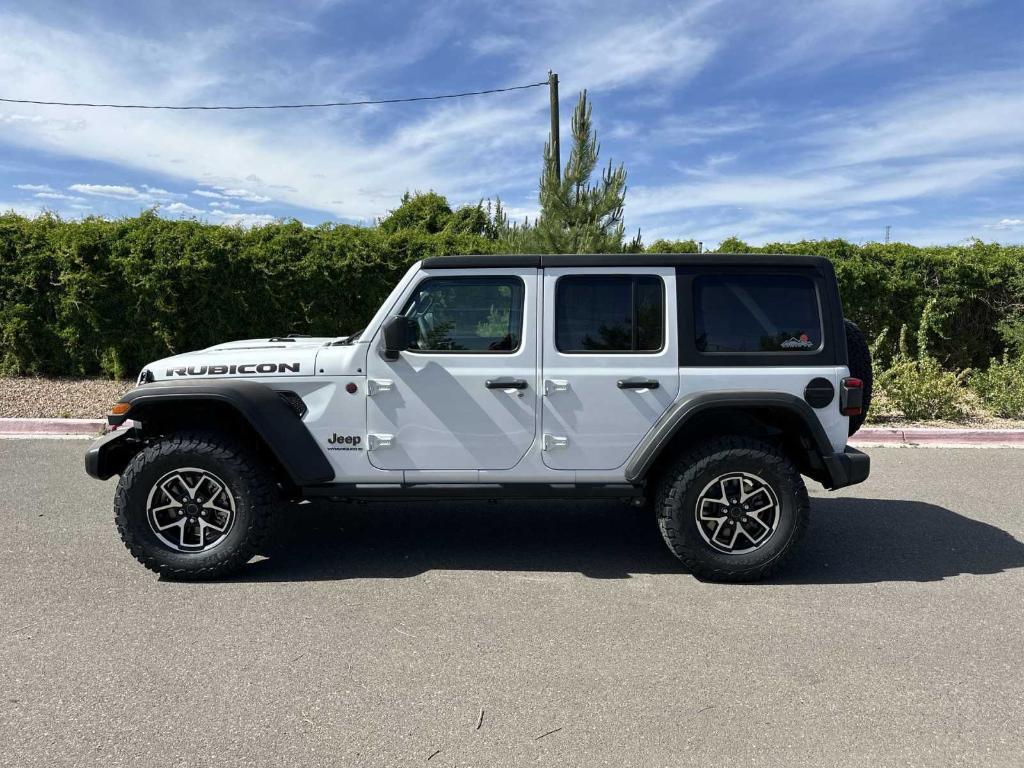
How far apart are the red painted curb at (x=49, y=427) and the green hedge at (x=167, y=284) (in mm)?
2199

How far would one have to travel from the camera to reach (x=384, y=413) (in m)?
4.17

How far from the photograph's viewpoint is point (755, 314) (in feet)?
13.9

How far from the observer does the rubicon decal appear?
13.7 feet

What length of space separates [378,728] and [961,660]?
2.48 metres

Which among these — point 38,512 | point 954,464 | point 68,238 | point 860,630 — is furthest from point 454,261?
point 68,238

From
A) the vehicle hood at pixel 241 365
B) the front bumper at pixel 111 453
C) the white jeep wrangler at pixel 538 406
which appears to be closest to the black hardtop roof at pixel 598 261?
the white jeep wrangler at pixel 538 406

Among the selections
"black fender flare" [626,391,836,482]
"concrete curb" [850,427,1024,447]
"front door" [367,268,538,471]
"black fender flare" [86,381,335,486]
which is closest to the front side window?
"front door" [367,268,538,471]

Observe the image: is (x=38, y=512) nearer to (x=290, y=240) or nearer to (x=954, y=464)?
(x=290, y=240)

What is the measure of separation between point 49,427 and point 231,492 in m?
5.58

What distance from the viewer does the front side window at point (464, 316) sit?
13.8 ft

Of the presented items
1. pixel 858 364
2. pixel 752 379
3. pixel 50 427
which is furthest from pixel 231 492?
pixel 50 427

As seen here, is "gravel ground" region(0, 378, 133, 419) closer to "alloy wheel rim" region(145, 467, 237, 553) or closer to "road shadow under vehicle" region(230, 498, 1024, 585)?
"road shadow under vehicle" region(230, 498, 1024, 585)

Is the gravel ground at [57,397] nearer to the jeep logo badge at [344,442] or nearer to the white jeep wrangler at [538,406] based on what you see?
the white jeep wrangler at [538,406]

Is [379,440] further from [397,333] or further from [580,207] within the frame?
[580,207]
